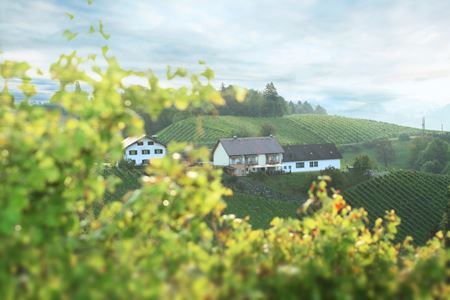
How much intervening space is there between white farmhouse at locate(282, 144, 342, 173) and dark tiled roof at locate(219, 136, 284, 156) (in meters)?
2.12

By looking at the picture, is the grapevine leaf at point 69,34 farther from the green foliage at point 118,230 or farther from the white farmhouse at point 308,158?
the white farmhouse at point 308,158

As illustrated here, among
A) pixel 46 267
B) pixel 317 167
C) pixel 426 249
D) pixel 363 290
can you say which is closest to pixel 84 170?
pixel 46 267

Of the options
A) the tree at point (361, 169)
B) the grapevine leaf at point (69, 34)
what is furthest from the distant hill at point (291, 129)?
the grapevine leaf at point (69, 34)

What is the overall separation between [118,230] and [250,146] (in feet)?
253

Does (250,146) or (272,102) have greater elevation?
(272,102)

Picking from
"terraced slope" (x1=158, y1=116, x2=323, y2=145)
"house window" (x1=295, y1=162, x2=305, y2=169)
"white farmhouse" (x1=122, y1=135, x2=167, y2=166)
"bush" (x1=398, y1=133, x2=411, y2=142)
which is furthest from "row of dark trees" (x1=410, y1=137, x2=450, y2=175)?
"white farmhouse" (x1=122, y1=135, x2=167, y2=166)

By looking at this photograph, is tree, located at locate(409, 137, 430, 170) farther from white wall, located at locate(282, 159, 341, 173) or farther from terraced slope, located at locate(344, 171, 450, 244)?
terraced slope, located at locate(344, 171, 450, 244)

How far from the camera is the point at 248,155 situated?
3140 inches

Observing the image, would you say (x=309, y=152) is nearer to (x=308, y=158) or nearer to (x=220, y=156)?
(x=308, y=158)

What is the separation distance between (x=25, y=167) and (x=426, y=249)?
4158 millimetres

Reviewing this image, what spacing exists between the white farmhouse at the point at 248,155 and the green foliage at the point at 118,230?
7313 centimetres

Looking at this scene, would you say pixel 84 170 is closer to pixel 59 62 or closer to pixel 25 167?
pixel 25 167

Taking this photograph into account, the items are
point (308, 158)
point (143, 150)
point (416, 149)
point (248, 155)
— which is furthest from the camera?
point (416, 149)

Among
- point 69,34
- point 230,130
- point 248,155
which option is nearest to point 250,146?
point 248,155
